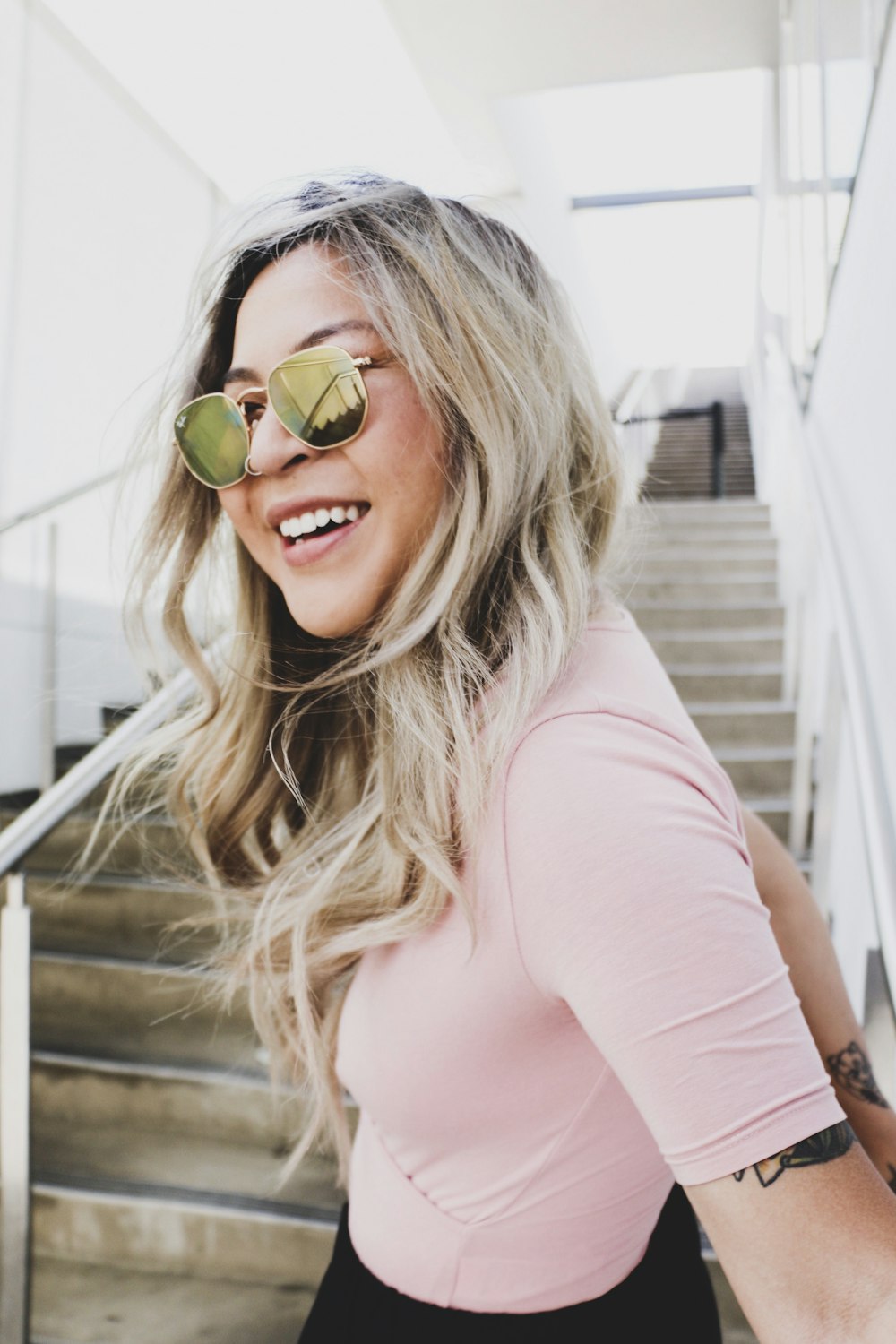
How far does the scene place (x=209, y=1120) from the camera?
2328mm

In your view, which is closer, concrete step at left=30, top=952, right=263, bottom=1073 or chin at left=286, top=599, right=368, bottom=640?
chin at left=286, top=599, right=368, bottom=640

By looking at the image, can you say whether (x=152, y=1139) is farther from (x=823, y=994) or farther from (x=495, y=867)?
(x=495, y=867)

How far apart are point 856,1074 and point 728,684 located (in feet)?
10.3

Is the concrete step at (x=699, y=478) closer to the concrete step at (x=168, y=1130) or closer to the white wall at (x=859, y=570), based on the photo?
the white wall at (x=859, y=570)

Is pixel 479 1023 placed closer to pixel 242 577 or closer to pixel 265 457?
pixel 265 457

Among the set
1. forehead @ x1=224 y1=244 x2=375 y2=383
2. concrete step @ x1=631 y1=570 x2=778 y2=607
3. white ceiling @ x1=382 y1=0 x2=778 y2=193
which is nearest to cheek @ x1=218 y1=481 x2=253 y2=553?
forehead @ x1=224 y1=244 x2=375 y2=383

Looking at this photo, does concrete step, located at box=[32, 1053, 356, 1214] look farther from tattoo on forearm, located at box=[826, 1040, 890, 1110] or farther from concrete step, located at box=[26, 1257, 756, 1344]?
tattoo on forearm, located at box=[826, 1040, 890, 1110]

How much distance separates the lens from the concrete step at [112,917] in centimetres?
282

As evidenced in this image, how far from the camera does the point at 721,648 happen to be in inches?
166

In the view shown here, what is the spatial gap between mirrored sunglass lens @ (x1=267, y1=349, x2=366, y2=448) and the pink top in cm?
27

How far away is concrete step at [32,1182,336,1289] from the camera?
6.59 ft

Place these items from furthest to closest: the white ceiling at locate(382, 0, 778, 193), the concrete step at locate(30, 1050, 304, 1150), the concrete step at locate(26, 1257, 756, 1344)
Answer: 1. the white ceiling at locate(382, 0, 778, 193)
2. the concrete step at locate(30, 1050, 304, 1150)
3. the concrete step at locate(26, 1257, 756, 1344)

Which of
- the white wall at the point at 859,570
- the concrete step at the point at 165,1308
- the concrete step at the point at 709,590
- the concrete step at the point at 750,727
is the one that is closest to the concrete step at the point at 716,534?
the concrete step at the point at 709,590

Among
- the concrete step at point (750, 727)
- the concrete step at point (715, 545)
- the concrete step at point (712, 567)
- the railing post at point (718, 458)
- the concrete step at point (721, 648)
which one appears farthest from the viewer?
the railing post at point (718, 458)
